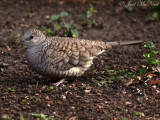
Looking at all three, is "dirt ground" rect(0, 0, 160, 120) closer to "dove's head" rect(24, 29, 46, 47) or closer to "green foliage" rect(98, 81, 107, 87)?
"green foliage" rect(98, 81, 107, 87)

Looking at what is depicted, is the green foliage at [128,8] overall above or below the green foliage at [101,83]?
above

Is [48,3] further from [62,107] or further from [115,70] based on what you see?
[62,107]

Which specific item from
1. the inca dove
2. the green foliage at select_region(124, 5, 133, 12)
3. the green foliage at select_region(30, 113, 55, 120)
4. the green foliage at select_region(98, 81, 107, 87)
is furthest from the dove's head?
the green foliage at select_region(124, 5, 133, 12)

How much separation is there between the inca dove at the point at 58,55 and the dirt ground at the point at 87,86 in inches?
10.2

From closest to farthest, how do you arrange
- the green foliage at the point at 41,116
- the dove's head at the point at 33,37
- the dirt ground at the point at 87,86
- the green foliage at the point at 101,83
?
the green foliage at the point at 41,116 < the dirt ground at the point at 87,86 < the green foliage at the point at 101,83 < the dove's head at the point at 33,37

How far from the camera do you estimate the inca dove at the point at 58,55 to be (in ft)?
17.3

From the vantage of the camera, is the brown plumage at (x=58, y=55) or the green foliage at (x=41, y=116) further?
the brown plumage at (x=58, y=55)

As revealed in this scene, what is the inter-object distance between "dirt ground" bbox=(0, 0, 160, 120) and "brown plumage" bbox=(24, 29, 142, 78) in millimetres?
259

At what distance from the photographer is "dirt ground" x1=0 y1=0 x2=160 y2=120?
457cm

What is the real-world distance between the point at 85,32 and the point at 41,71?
282 centimetres

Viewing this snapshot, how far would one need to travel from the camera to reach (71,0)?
9.83 m

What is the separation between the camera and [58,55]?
5.30 metres

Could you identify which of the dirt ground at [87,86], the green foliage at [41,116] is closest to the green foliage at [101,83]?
the dirt ground at [87,86]

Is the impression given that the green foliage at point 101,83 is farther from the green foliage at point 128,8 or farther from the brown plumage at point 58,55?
the green foliage at point 128,8
